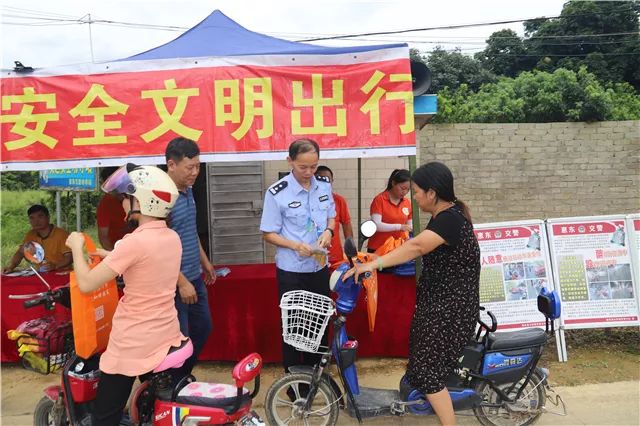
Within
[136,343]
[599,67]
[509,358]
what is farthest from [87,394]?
[599,67]

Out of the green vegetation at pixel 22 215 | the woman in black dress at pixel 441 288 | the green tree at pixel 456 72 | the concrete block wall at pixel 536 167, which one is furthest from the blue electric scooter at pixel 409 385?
the green tree at pixel 456 72

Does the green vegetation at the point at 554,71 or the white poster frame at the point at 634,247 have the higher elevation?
the green vegetation at the point at 554,71

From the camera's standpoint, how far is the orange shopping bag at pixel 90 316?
7.99 feet

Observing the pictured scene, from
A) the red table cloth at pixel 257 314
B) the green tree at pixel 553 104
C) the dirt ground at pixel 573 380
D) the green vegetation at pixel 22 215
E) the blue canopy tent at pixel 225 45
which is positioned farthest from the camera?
the green vegetation at pixel 22 215

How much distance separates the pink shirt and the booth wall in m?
6.91

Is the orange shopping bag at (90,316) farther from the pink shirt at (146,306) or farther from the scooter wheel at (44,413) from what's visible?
the scooter wheel at (44,413)

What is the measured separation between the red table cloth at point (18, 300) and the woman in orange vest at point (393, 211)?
2.77m

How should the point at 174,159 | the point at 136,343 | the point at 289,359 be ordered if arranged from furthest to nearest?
the point at 289,359 < the point at 174,159 < the point at 136,343

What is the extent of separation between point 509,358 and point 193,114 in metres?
2.63

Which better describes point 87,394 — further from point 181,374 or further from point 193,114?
point 193,114

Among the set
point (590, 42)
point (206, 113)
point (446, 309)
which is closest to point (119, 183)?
point (206, 113)

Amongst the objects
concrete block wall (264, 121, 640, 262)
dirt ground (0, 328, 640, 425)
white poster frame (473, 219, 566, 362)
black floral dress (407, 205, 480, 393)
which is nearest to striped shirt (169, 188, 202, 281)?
dirt ground (0, 328, 640, 425)

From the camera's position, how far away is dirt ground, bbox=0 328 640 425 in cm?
339

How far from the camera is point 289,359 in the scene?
10.9ft
